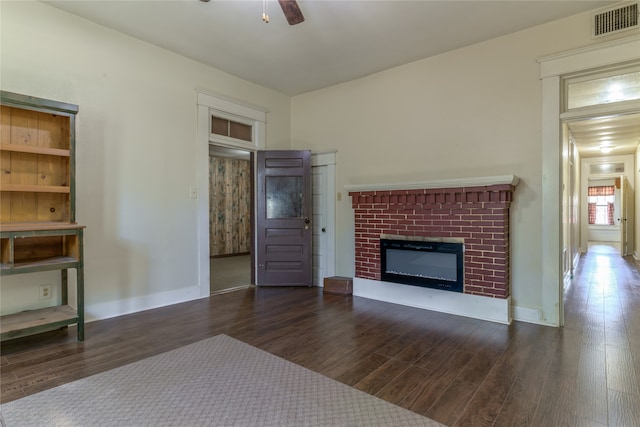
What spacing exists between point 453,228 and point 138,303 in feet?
11.7

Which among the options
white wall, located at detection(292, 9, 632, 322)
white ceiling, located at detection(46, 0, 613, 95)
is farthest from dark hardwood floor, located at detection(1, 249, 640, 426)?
white ceiling, located at detection(46, 0, 613, 95)

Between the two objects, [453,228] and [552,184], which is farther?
[453,228]

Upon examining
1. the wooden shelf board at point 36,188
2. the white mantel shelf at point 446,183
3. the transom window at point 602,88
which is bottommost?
the wooden shelf board at point 36,188

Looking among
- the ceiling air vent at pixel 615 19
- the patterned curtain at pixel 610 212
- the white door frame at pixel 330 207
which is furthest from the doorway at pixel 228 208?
the patterned curtain at pixel 610 212

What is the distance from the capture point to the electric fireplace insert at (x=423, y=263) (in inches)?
139

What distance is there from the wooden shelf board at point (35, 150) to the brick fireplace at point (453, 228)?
3135 millimetres

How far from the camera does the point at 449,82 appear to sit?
3.83 meters

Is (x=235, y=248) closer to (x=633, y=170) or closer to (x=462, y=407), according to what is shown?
(x=462, y=407)

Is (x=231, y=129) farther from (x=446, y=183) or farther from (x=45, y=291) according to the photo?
(x=446, y=183)

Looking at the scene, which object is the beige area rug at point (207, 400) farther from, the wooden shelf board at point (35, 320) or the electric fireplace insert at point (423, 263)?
the electric fireplace insert at point (423, 263)

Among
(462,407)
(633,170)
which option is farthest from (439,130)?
(633,170)

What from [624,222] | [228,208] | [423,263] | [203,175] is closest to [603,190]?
[624,222]

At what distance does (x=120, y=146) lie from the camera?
11.5ft

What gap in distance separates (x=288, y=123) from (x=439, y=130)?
2.50 m
